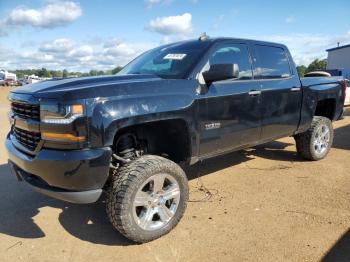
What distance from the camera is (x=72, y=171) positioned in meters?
3.07

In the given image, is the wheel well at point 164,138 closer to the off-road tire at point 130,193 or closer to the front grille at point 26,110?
the off-road tire at point 130,193

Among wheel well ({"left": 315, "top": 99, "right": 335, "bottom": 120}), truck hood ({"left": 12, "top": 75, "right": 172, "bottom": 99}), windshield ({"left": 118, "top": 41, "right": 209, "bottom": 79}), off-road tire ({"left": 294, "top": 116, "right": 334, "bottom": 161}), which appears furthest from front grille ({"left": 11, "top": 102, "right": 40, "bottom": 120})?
wheel well ({"left": 315, "top": 99, "right": 335, "bottom": 120})

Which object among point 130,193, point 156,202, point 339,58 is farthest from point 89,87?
point 339,58

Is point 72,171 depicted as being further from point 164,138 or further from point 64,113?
point 164,138

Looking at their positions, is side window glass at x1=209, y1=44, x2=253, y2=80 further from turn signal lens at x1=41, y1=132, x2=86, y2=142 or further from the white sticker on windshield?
turn signal lens at x1=41, y1=132, x2=86, y2=142

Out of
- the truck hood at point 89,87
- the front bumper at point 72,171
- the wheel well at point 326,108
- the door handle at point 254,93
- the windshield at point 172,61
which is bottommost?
the front bumper at point 72,171

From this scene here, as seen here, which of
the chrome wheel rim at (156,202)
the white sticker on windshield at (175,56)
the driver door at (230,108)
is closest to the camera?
the chrome wheel rim at (156,202)

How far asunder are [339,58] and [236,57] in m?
29.0

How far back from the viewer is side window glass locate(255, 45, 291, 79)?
16.2 feet

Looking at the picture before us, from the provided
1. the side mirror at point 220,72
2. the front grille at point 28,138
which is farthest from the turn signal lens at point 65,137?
the side mirror at point 220,72

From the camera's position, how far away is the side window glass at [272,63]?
16.2ft

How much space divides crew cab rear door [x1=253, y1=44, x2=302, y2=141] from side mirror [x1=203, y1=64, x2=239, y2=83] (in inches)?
39.7

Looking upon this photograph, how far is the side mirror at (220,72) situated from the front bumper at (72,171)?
4.66 ft

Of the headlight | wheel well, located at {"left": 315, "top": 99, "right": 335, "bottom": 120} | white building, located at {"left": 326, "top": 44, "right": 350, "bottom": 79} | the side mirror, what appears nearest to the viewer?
the headlight
